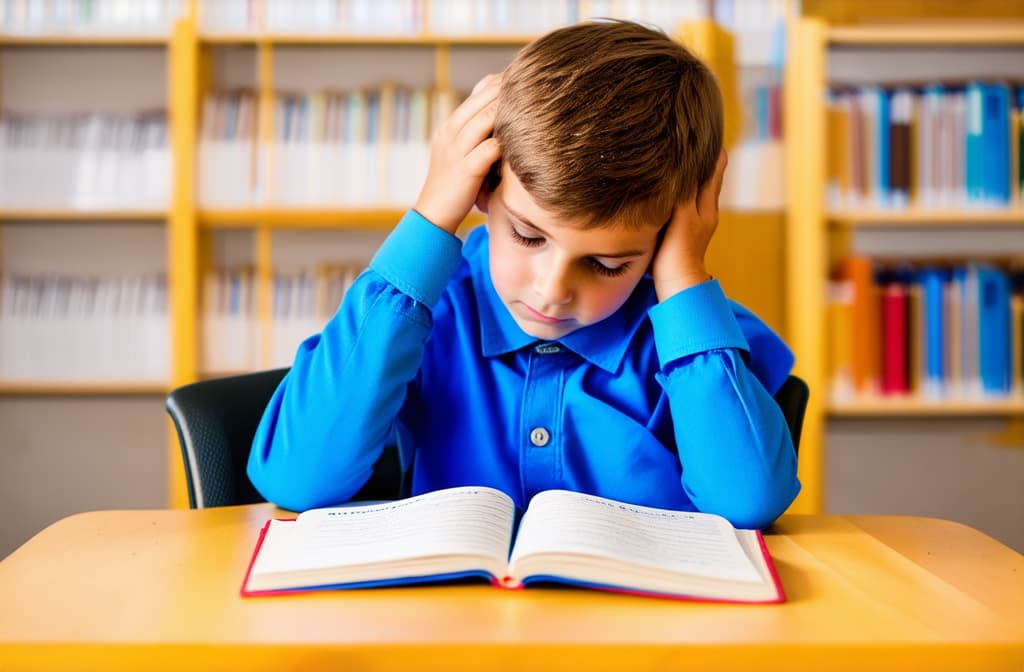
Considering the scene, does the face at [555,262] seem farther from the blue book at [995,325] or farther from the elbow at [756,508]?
the blue book at [995,325]

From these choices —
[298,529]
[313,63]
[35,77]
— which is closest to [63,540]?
[298,529]

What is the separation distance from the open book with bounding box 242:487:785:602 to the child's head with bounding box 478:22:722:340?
24 cm

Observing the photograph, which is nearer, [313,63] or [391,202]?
[391,202]

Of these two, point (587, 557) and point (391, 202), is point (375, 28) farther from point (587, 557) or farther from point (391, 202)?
point (587, 557)

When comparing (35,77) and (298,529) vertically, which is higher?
(35,77)

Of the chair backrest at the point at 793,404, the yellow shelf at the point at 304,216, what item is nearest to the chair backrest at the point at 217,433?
the chair backrest at the point at 793,404

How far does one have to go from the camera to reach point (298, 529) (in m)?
0.79

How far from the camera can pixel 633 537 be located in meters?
0.74

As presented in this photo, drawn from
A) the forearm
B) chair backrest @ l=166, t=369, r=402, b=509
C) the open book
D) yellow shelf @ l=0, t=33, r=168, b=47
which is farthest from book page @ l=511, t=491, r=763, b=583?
yellow shelf @ l=0, t=33, r=168, b=47

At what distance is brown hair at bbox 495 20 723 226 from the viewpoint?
0.92 m

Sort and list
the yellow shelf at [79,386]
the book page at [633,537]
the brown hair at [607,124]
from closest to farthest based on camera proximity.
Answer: the book page at [633,537] → the brown hair at [607,124] → the yellow shelf at [79,386]

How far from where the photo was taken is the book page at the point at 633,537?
0.69 metres

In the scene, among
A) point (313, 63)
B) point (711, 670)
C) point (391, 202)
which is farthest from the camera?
point (313, 63)

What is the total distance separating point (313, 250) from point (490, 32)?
0.79 m
